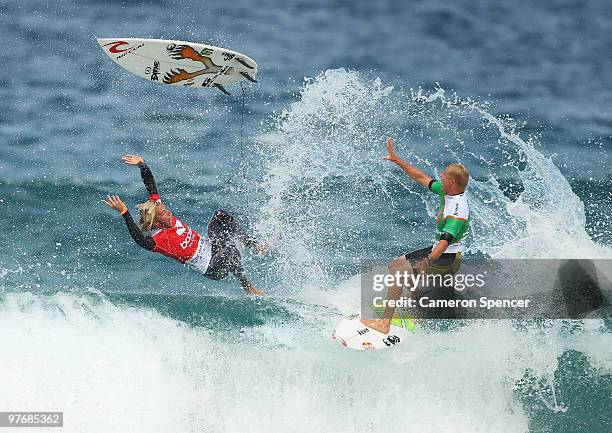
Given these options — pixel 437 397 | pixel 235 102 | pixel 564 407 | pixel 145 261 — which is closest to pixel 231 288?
pixel 145 261

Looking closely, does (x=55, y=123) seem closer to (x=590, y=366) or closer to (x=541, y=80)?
(x=541, y=80)

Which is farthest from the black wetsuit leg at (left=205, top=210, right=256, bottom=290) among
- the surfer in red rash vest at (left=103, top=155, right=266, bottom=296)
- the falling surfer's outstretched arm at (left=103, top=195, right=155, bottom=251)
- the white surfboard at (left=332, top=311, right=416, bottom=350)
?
the white surfboard at (left=332, top=311, right=416, bottom=350)

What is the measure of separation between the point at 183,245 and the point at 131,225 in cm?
92

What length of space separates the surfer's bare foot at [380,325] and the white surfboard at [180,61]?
345 cm

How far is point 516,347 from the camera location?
391 inches

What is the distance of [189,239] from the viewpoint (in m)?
9.51

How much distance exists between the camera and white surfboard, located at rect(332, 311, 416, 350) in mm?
8891

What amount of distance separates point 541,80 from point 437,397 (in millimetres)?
12488

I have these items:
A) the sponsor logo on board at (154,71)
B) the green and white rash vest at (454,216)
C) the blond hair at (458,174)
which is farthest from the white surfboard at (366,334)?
the sponsor logo on board at (154,71)

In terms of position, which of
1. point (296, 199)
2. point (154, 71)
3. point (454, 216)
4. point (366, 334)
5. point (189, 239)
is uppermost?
point (154, 71)

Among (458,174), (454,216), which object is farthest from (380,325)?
(458,174)

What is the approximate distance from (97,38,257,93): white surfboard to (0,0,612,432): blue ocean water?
2129 millimetres

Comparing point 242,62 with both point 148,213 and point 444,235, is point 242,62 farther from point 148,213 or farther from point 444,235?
point 444,235

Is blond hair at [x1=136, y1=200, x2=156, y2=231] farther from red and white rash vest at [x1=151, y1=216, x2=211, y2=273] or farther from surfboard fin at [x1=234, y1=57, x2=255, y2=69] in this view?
surfboard fin at [x1=234, y1=57, x2=255, y2=69]
